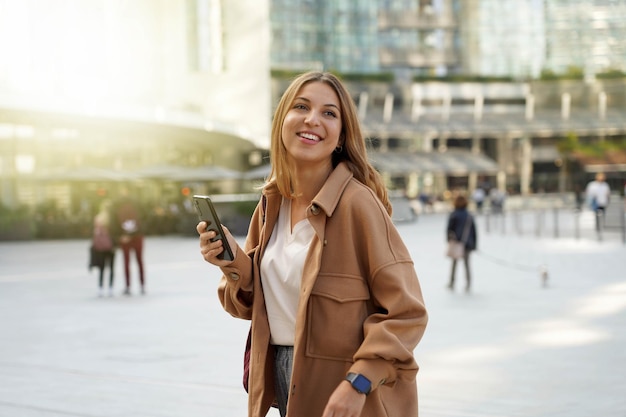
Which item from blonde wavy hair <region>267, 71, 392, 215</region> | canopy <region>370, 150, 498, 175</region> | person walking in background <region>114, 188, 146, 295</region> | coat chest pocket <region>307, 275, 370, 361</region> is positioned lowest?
canopy <region>370, 150, 498, 175</region>

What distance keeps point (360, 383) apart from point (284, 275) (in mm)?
478

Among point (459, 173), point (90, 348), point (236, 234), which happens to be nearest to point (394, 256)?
point (90, 348)

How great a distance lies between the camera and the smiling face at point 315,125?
2.91 m

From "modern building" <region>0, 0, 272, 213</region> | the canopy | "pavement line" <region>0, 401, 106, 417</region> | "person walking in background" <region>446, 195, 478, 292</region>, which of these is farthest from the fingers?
the canopy

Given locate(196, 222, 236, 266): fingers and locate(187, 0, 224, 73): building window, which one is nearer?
locate(196, 222, 236, 266): fingers

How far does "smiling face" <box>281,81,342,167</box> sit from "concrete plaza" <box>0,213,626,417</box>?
399 cm

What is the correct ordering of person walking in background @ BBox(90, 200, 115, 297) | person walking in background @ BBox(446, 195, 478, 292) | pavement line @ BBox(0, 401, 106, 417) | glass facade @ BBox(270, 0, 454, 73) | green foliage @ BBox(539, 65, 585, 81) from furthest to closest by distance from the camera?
green foliage @ BBox(539, 65, 585, 81)
glass facade @ BBox(270, 0, 454, 73)
person walking in background @ BBox(90, 200, 115, 297)
person walking in background @ BBox(446, 195, 478, 292)
pavement line @ BBox(0, 401, 106, 417)

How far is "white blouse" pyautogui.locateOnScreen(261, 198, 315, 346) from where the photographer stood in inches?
115

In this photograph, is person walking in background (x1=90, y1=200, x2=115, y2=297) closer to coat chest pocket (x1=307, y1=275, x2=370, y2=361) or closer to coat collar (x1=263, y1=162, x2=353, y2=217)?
coat collar (x1=263, y1=162, x2=353, y2=217)

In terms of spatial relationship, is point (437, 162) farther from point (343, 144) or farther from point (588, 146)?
point (343, 144)

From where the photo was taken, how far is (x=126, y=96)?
47.7m

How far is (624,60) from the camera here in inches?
3607

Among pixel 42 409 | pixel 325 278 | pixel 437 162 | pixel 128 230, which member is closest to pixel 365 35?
pixel 437 162

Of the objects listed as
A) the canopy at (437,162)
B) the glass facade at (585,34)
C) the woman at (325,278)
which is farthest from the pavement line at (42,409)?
the glass facade at (585,34)
